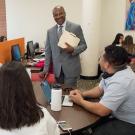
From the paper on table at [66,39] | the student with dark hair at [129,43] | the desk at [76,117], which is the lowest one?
the student with dark hair at [129,43]

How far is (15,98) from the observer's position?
1.19 meters

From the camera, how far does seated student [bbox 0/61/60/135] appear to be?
3.88 feet

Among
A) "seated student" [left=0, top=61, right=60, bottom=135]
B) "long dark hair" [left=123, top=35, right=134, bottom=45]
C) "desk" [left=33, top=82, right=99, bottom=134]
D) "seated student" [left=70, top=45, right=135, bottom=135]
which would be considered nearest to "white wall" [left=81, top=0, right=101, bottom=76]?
"long dark hair" [left=123, top=35, right=134, bottom=45]

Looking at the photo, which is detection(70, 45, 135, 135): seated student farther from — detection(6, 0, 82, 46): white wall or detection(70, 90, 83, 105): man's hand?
detection(6, 0, 82, 46): white wall

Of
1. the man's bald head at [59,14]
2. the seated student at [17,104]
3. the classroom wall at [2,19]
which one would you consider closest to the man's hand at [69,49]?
the man's bald head at [59,14]

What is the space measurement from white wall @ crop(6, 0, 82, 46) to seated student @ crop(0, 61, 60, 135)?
5062 mm

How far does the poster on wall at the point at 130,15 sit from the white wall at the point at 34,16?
3.60 feet

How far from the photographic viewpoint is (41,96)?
2.32 metres

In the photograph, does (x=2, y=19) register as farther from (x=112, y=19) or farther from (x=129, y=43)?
(x=129, y=43)

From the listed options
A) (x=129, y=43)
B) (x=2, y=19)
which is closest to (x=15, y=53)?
(x=129, y=43)

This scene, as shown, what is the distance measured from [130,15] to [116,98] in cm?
Answer: 445

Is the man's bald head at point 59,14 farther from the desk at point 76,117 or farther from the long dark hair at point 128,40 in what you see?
the long dark hair at point 128,40

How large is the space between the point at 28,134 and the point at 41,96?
1084 millimetres

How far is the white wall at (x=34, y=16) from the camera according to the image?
20.0ft
